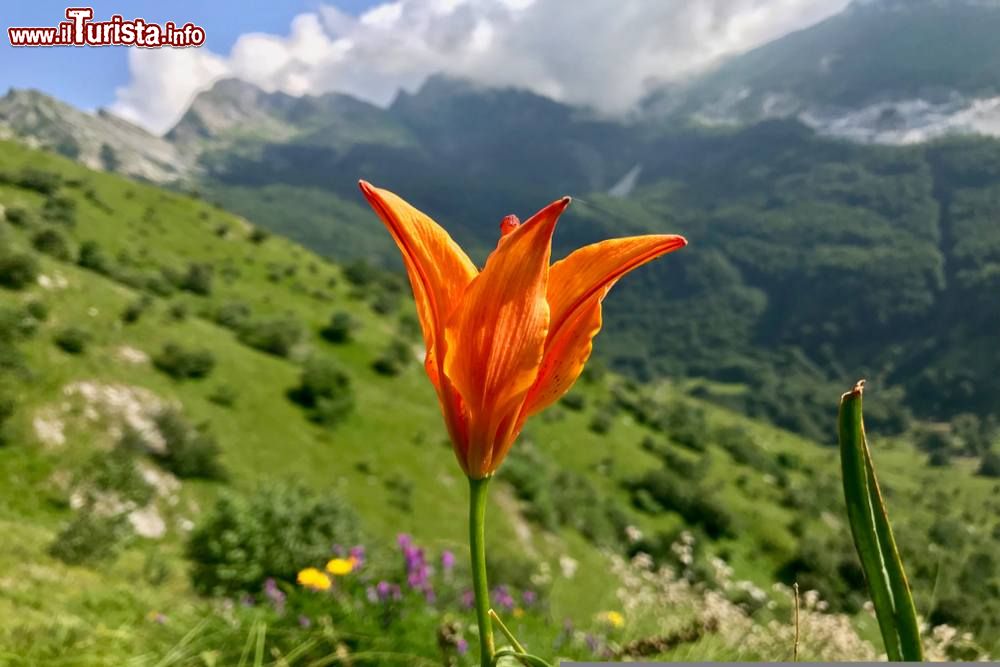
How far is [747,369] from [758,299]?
125ft

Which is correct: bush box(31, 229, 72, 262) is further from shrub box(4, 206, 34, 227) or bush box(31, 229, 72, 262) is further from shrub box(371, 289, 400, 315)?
shrub box(371, 289, 400, 315)

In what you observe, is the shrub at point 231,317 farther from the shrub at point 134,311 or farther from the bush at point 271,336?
the shrub at point 134,311

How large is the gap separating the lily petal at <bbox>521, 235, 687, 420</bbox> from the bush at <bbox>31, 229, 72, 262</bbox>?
29.2m

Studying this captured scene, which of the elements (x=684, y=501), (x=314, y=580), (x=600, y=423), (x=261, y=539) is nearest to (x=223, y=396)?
(x=261, y=539)

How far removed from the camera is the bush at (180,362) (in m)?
19.8

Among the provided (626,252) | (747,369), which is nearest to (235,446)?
(626,252)

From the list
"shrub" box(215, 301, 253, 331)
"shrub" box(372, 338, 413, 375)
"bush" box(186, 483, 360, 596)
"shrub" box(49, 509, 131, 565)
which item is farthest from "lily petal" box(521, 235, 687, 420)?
"shrub" box(372, 338, 413, 375)

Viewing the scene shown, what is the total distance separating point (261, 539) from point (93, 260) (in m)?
26.9

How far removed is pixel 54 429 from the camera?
14766 mm

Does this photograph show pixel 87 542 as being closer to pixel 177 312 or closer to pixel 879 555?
pixel 879 555

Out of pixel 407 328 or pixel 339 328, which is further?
pixel 407 328

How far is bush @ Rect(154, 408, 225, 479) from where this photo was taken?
1619cm

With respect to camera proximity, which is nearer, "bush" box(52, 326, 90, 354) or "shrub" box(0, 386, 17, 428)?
"shrub" box(0, 386, 17, 428)

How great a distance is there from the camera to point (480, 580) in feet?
2.33
